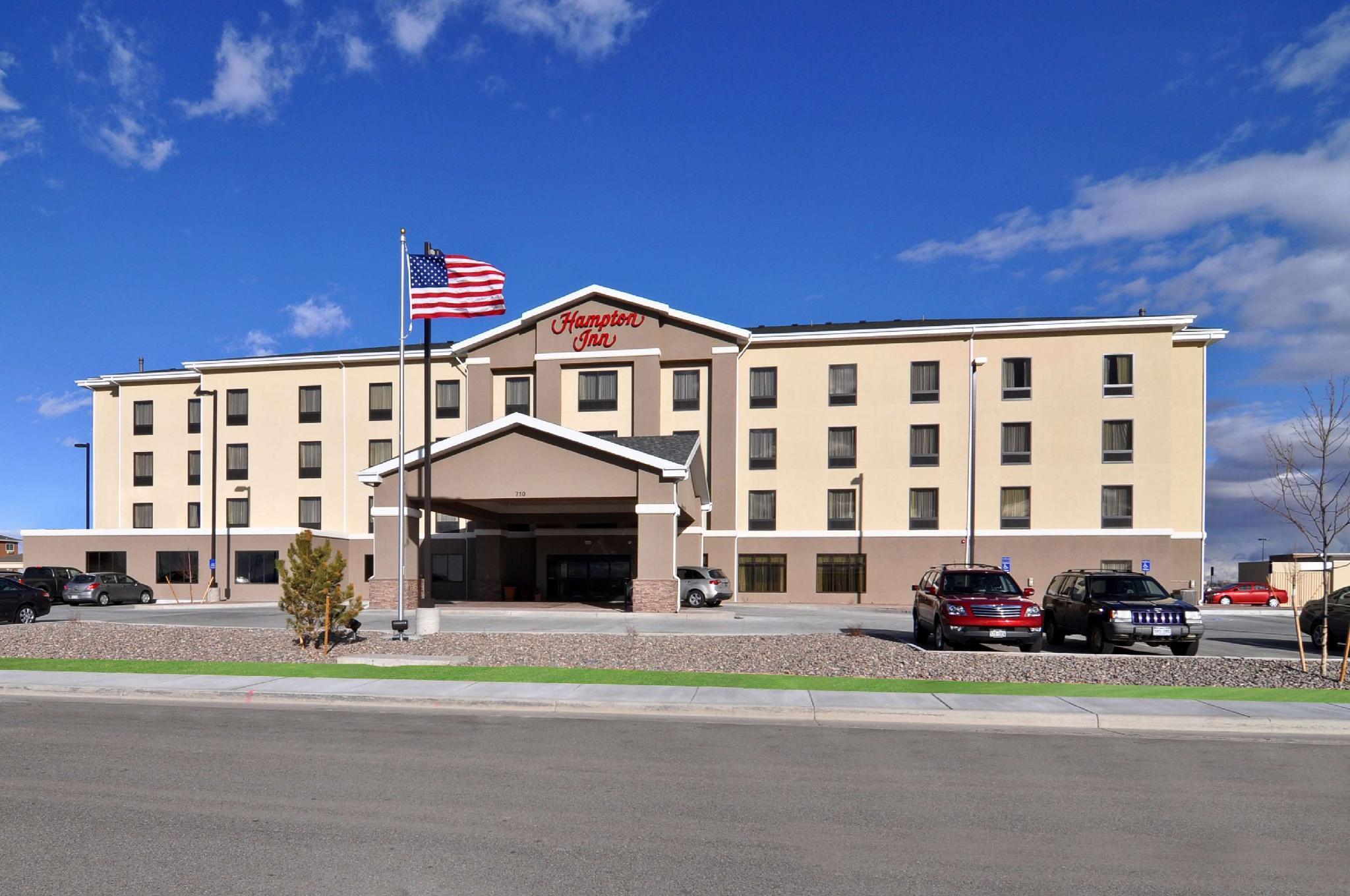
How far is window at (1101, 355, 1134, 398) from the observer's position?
4553 centimetres

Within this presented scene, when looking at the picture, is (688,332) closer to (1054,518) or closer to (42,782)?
(1054,518)

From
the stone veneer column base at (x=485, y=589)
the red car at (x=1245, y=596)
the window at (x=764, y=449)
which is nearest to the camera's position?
the stone veneer column base at (x=485, y=589)

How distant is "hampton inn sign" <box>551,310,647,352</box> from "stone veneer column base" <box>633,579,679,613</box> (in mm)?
18707

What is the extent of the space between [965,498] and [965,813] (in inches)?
1589

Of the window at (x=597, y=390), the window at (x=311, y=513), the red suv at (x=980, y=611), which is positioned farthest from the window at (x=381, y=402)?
the red suv at (x=980, y=611)

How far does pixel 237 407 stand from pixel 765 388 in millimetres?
30947

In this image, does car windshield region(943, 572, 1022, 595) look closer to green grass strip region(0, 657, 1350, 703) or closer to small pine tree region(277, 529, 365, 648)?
green grass strip region(0, 657, 1350, 703)

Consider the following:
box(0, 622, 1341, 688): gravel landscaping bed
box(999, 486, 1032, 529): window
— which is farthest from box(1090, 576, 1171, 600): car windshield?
box(999, 486, 1032, 529): window

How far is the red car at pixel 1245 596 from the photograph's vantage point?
53250mm

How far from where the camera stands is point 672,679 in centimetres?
1587

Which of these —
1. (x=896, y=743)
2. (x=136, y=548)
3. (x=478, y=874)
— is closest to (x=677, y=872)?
(x=478, y=874)

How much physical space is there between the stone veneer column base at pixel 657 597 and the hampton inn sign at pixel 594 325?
1871cm

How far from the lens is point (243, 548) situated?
4994 cm

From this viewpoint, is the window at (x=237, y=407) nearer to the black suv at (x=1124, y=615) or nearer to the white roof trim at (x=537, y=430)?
the white roof trim at (x=537, y=430)
